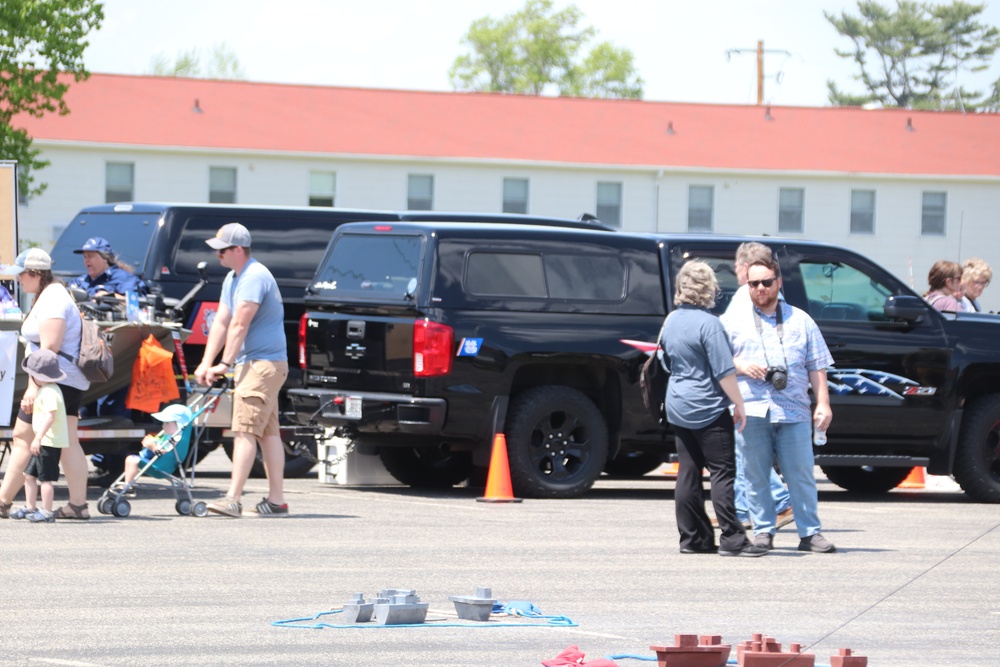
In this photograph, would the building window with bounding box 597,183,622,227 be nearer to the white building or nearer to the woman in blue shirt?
the white building

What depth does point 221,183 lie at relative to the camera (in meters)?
45.4

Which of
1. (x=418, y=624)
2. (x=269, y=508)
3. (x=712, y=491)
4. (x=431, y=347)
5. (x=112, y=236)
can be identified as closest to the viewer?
(x=418, y=624)

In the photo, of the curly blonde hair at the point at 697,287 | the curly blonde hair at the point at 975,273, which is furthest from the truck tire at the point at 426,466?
the curly blonde hair at the point at 697,287

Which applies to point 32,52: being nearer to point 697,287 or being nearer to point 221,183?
point 221,183

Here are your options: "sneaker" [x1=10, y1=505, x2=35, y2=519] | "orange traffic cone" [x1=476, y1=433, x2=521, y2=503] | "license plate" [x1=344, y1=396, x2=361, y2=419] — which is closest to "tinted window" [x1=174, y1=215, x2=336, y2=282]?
"license plate" [x1=344, y1=396, x2=361, y2=419]

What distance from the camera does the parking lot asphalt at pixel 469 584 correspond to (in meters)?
7.21

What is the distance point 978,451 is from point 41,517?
770 cm

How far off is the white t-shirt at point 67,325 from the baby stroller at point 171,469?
0.72 m

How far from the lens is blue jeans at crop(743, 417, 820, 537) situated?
10945 mm

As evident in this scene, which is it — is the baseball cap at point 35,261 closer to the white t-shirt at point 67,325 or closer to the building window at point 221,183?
the white t-shirt at point 67,325

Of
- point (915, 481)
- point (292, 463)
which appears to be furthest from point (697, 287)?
point (915, 481)

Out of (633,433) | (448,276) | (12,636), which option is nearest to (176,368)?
(448,276)

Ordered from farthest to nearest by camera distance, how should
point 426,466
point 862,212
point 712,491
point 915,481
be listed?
point 862,212 → point 915,481 → point 426,466 → point 712,491

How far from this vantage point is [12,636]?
23.8 feet
